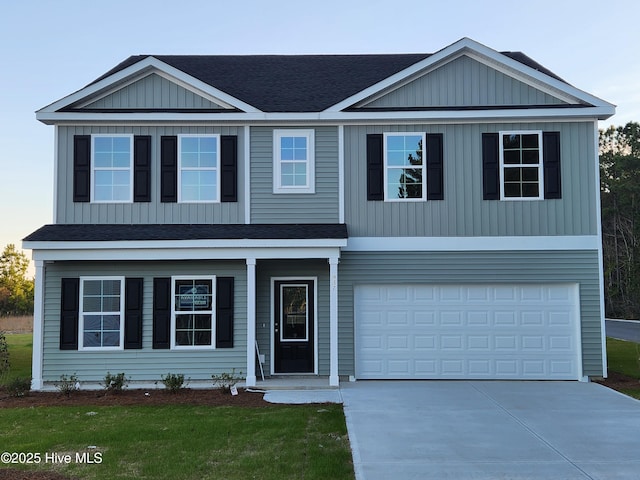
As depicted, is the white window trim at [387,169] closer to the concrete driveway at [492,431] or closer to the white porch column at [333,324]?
the white porch column at [333,324]

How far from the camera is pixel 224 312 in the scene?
12148 mm

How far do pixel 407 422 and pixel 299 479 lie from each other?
9.63ft

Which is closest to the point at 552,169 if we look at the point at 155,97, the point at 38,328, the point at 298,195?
the point at 298,195

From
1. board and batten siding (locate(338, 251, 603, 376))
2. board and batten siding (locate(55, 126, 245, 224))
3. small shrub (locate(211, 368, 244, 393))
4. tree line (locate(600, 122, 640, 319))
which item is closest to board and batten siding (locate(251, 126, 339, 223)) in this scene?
board and batten siding (locate(55, 126, 245, 224))

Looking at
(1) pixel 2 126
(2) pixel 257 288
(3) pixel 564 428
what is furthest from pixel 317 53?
(3) pixel 564 428

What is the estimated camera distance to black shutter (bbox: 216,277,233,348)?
12.1m

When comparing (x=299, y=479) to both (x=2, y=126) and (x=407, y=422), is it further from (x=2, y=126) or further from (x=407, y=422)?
(x=2, y=126)

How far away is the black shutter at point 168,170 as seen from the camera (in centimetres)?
1249

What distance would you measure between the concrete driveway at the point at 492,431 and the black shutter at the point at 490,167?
4.15 m

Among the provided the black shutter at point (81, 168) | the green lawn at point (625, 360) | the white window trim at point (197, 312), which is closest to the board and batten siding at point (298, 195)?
the white window trim at point (197, 312)

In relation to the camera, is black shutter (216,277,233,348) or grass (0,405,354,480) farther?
black shutter (216,277,233,348)

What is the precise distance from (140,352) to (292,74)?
26.2 ft

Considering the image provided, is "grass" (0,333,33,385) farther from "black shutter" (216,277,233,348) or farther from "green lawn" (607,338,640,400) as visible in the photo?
"green lawn" (607,338,640,400)

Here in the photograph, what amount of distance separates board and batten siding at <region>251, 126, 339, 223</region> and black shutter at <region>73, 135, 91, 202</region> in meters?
3.61
